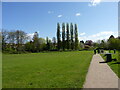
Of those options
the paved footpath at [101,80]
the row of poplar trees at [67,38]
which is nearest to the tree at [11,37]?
the row of poplar trees at [67,38]

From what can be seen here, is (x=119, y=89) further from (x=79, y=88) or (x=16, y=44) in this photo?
(x=16, y=44)

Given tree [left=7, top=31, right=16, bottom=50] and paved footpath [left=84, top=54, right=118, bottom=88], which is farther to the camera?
tree [left=7, top=31, right=16, bottom=50]

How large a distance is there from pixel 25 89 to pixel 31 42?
239ft

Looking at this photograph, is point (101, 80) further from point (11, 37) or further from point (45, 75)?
point (11, 37)

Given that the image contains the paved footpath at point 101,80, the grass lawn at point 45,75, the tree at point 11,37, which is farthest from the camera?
the tree at point 11,37

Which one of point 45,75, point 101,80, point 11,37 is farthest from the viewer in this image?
point 11,37

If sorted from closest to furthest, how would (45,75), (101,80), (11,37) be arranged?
(101,80)
(45,75)
(11,37)

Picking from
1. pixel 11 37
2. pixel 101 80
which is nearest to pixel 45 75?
pixel 101 80

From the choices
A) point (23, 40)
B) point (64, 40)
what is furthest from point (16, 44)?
point (64, 40)

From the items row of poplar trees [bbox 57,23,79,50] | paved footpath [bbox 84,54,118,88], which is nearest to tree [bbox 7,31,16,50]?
row of poplar trees [bbox 57,23,79,50]

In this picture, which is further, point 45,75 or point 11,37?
point 11,37

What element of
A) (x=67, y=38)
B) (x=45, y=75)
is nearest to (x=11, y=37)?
(x=67, y=38)

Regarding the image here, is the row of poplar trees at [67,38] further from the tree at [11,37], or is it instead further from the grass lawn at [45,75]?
the grass lawn at [45,75]

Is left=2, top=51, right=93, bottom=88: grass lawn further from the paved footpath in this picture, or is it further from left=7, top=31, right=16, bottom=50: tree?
left=7, top=31, right=16, bottom=50: tree
